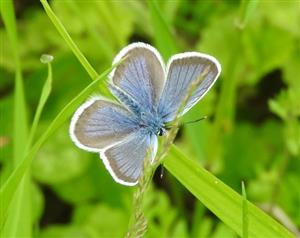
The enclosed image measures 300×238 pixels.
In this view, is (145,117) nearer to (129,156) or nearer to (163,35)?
(129,156)

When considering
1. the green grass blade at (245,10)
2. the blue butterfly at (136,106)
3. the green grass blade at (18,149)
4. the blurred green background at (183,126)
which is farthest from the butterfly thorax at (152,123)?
the blurred green background at (183,126)

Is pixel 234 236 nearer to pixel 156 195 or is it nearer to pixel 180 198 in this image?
pixel 156 195

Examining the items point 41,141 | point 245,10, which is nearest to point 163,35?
point 245,10

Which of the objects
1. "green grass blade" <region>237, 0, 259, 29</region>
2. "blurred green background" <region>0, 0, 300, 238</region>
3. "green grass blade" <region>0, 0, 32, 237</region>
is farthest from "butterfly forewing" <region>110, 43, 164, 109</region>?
"blurred green background" <region>0, 0, 300, 238</region>

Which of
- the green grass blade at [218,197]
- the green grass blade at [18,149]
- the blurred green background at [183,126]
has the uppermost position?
the green grass blade at [18,149]

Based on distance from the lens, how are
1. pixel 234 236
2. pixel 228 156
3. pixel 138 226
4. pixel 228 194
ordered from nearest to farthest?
pixel 138 226 < pixel 228 194 < pixel 234 236 < pixel 228 156

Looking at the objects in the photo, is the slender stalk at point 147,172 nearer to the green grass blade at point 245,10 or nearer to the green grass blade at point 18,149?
the green grass blade at point 18,149

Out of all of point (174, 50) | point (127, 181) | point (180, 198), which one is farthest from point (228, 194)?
point (180, 198)
